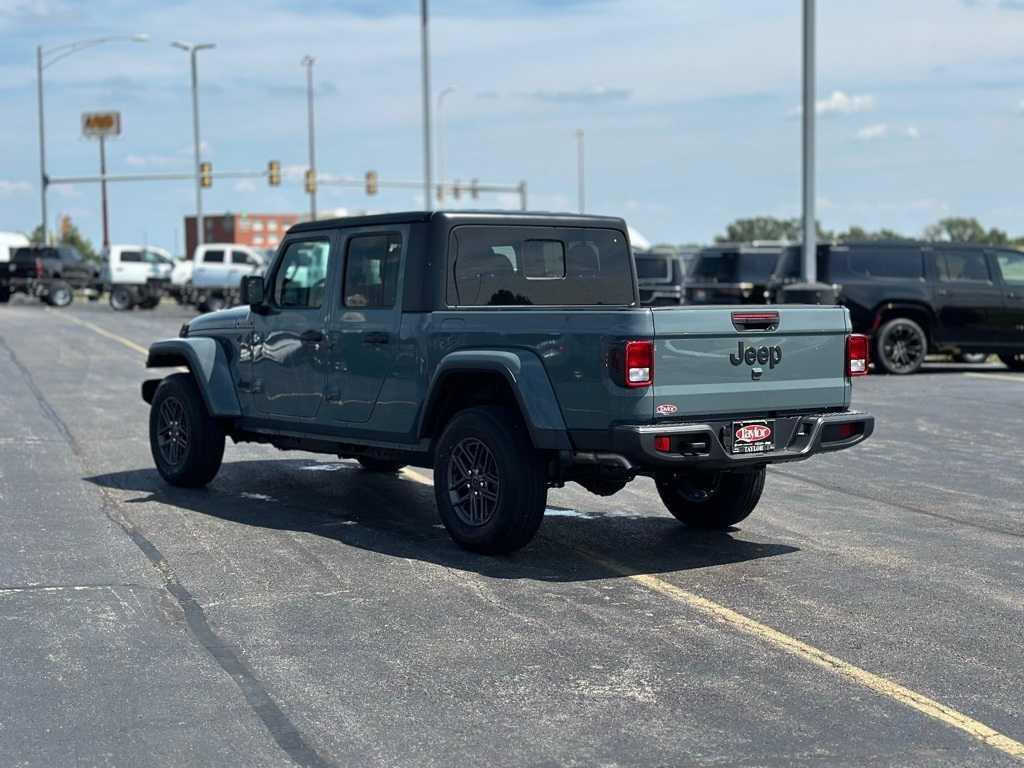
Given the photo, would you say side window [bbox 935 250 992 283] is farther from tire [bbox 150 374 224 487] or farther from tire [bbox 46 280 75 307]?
tire [bbox 46 280 75 307]

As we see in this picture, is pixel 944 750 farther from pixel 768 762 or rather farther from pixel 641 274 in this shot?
pixel 641 274

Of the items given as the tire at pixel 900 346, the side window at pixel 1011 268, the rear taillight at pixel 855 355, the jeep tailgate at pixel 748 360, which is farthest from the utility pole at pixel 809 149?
the jeep tailgate at pixel 748 360

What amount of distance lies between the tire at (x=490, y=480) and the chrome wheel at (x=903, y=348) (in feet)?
50.1

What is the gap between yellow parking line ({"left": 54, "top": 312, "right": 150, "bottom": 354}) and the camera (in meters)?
28.1

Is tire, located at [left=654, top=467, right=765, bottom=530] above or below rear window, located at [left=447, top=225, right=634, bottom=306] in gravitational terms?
below

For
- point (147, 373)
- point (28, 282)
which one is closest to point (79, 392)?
point (147, 373)

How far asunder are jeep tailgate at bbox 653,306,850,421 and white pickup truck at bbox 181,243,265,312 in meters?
38.8

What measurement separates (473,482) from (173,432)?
3643mm

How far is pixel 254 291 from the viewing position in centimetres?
1041

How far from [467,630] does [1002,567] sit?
326cm

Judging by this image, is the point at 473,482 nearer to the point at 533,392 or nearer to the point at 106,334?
the point at 533,392

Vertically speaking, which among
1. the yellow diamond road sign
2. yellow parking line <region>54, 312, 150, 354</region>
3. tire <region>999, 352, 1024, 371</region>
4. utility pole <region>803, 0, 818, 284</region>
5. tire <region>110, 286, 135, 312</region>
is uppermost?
the yellow diamond road sign

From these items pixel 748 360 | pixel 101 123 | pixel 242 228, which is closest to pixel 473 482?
pixel 748 360

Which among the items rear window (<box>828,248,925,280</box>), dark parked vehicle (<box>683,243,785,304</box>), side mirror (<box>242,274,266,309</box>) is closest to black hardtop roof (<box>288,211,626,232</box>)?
side mirror (<box>242,274,266,309</box>)
